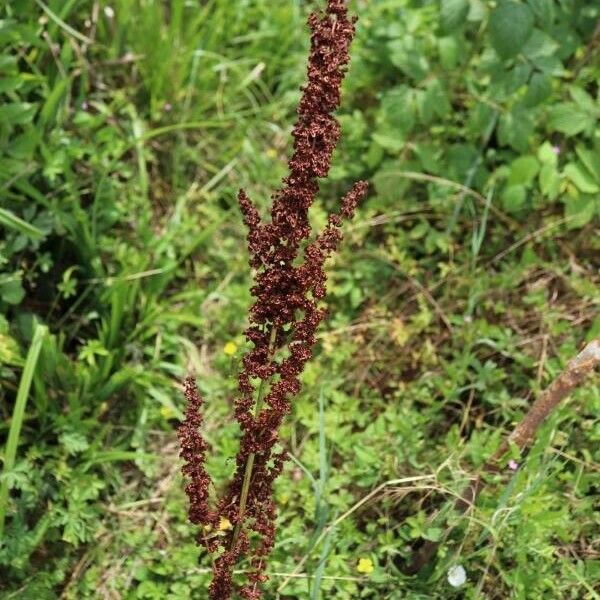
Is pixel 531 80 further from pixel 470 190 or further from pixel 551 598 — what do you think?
pixel 551 598

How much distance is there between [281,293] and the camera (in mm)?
1605

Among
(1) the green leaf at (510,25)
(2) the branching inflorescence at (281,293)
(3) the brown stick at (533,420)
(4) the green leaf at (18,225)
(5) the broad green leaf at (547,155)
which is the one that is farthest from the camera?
(5) the broad green leaf at (547,155)

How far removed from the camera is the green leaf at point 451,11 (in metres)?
2.67

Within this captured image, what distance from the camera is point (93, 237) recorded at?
8.82 feet

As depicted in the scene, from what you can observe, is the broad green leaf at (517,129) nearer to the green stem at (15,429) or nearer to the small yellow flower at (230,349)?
the small yellow flower at (230,349)

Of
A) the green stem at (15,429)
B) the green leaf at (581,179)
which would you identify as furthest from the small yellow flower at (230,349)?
the green leaf at (581,179)

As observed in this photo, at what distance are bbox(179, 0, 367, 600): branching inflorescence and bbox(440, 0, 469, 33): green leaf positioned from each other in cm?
123

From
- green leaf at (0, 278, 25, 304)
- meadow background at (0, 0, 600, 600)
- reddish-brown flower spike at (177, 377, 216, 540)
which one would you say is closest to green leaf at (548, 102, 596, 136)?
meadow background at (0, 0, 600, 600)

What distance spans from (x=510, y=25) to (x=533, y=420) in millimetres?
1365

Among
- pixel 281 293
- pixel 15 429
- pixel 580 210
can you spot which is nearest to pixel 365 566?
pixel 281 293

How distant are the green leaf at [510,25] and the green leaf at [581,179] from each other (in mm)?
485

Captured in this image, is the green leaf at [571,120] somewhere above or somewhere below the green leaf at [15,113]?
below

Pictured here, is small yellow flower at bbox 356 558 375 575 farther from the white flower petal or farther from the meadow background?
the white flower petal

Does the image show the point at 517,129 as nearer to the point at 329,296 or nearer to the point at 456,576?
the point at 329,296
